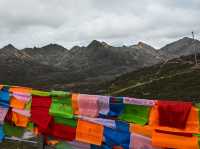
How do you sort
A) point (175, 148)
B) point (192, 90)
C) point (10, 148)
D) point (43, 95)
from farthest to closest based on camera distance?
point (192, 90) → point (10, 148) → point (43, 95) → point (175, 148)

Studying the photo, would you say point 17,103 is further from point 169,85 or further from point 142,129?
point 169,85

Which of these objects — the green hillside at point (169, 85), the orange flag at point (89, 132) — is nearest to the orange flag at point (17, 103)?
the orange flag at point (89, 132)

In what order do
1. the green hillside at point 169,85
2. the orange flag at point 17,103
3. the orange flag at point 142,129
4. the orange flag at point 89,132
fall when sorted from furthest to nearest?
1. the green hillside at point 169,85
2. the orange flag at point 17,103
3. the orange flag at point 89,132
4. the orange flag at point 142,129

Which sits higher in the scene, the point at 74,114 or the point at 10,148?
the point at 74,114

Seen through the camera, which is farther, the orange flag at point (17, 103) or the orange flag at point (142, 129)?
the orange flag at point (17, 103)

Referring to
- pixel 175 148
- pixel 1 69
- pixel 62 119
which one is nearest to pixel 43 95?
pixel 62 119

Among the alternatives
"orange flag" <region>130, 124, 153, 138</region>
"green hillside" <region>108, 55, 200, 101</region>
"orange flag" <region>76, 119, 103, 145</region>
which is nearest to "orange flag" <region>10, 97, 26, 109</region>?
"orange flag" <region>76, 119, 103, 145</region>

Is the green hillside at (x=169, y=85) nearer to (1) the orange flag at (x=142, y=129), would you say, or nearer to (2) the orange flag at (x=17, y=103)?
(2) the orange flag at (x=17, y=103)

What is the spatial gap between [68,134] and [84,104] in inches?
28.3

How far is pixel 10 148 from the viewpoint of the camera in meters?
14.9

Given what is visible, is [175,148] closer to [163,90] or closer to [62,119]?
[62,119]

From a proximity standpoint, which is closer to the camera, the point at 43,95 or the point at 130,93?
the point at 43,95

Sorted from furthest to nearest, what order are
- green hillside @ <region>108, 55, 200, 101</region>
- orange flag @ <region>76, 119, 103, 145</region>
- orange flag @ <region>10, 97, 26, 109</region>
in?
green hillside @ <region>108, 55, 200, 101</region> < orange flag @ <region>10, 97, 26, 109</region> < orange flag @ <region>76, 119, 103, 145</region>

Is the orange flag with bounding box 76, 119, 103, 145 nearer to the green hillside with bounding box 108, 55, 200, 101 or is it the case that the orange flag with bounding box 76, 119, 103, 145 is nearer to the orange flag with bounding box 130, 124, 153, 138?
the orange flag with bounding box 130, 124, 153, 138
